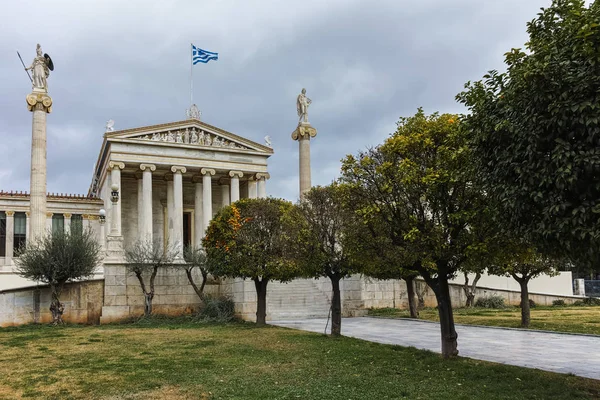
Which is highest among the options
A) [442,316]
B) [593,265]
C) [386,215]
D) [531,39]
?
[531,39]

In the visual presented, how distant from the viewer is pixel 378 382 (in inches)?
400

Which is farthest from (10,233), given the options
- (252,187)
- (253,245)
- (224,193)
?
(253,245)

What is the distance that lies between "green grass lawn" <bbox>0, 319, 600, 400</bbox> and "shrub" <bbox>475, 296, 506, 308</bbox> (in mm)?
19044

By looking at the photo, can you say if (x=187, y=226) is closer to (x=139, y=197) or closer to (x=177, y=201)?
(x=139, y=197)

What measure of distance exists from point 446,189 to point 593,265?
4.02m

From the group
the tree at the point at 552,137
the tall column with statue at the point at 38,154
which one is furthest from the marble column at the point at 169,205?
the tree at the point at 552,137

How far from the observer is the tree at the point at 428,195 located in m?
11.4

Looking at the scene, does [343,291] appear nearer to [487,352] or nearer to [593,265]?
[487,352]

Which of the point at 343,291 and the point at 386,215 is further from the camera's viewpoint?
the point at 343,291

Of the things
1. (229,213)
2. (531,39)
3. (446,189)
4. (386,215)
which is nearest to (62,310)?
(229,213)

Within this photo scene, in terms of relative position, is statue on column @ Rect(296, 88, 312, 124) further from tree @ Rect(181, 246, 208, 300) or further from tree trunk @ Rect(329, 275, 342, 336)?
tree trunk @ Rect(329, 275, 342, 336)

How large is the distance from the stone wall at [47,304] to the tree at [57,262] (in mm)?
562

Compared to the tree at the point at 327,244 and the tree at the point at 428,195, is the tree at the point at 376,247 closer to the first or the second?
the tree at the point at 428,195

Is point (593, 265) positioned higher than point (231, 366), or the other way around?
point (593, 265)
